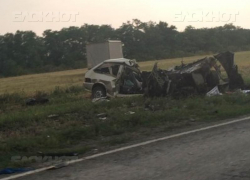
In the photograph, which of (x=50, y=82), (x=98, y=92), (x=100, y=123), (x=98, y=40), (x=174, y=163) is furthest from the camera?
(x=98, y=40)

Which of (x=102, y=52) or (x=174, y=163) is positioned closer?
(x=174, y=163)

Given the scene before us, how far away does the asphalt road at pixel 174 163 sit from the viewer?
5.80 meters

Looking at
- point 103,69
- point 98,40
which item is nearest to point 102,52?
point 103,69

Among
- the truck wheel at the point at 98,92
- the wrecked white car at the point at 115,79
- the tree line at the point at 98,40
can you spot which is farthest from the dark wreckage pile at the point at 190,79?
the tree line at the point at 98,40

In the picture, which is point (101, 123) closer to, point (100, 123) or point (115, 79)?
point (100, 123)

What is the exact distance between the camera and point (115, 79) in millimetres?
17531

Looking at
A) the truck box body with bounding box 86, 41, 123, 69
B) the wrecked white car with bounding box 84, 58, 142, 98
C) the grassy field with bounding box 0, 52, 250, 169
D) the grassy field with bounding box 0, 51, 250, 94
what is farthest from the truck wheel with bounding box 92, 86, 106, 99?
the truck box body with bounding box 86, 41, 123, 69

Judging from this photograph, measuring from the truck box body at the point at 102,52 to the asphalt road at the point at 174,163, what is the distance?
2433 centimetres

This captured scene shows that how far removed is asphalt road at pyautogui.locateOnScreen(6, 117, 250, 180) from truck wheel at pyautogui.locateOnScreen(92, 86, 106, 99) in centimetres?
967

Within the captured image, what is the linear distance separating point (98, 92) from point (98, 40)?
6378 cm

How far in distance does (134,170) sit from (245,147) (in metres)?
2.16

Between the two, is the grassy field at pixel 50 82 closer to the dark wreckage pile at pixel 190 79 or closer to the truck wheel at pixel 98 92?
the dark wreckage pile at pixel 190 79

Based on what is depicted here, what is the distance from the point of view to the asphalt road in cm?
580

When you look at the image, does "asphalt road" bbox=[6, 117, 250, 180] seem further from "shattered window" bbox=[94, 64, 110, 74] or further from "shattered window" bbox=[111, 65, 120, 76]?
"shattered window" bbox=[94, 64, 110, 74]
